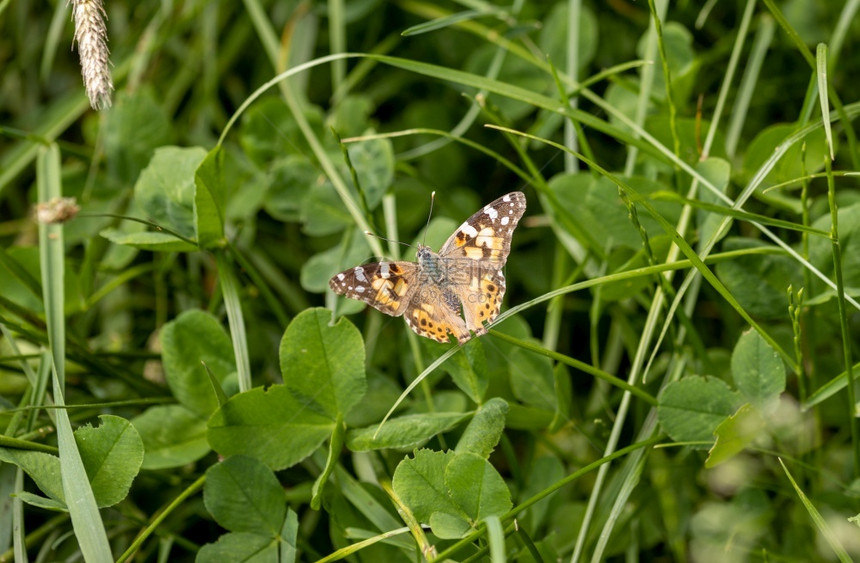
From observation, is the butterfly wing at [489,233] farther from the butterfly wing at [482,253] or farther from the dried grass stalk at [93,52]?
the dried grass stalk at [93,52]

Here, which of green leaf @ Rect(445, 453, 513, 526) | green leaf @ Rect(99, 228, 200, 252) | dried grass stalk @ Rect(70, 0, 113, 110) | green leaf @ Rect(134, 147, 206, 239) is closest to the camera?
dried grass stalk @ Rect(70, 0, 113, 110)

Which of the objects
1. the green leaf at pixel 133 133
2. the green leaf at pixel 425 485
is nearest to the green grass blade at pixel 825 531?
the green leaf at pixel 425 485

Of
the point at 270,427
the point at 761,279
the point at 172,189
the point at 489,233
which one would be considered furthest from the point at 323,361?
the point at 761,279

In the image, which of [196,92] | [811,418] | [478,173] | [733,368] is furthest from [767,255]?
[196,92]

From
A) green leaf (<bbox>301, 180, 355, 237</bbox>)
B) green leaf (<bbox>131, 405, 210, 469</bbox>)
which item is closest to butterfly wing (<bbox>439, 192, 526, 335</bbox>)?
green leaf (<bbox>301, 180, 355, 237</bbox>)

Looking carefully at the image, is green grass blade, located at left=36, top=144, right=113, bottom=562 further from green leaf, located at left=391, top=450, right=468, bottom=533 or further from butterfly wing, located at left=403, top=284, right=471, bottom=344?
butterfly wing, located at left=403, top=284, right=471, bottom=344

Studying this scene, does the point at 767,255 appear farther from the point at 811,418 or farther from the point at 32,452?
the point at 32,452

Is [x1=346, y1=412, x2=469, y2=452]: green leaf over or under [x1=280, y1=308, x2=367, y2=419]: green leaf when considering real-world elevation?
under
